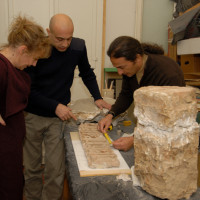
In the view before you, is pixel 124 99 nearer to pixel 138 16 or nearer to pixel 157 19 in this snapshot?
pixel 138 16

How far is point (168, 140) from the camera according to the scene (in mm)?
1073

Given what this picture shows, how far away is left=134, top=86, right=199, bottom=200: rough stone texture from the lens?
1.05 m

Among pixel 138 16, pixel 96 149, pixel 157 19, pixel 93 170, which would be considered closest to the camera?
pixel 93 170

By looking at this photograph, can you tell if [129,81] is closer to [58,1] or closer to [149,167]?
[149,167]

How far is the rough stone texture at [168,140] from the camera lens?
1.05m

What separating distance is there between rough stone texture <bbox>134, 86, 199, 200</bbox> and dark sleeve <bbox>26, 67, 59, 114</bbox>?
1095 millimetres

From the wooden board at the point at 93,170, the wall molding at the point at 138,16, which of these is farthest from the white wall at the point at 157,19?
the wooden board at the point at 93,170

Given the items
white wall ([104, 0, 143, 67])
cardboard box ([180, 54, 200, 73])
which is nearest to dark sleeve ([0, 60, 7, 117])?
white wall ([104, 0, 143, 67])

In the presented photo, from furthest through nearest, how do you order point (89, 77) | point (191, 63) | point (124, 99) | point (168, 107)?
point (191, 63), point (89, 77), point (124, 99), point (168, 107)

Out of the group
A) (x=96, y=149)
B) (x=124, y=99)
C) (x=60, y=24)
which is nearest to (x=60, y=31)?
(x=60, y=24)

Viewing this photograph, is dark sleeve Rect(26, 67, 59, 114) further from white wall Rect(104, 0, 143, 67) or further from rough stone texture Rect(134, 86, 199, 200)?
white wall Rect(104, 0, 143, 67)

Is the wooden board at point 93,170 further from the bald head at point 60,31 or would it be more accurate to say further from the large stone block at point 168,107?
the bald head at point 60,31

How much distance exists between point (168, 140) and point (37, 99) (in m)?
1.41

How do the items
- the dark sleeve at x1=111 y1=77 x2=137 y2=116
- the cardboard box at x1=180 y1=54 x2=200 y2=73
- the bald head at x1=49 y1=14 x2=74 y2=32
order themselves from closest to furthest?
the bald head at x1=49 y1=14 x2=74 y2=32, the dark sleeve at x1=111 y1=77 x2=137 y2=116, the cardboard box at x1=180 y1=54 x2=200 y2=73
